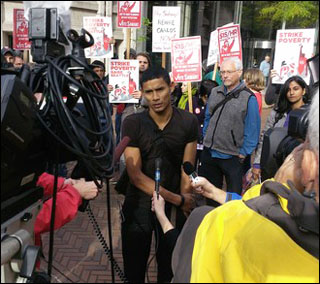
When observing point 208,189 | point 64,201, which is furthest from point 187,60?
point 64,201

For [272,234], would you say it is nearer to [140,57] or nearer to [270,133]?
[270,133]

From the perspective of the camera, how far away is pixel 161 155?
7.66ft

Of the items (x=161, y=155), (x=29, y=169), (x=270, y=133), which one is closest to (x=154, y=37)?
(x=161, y=155)

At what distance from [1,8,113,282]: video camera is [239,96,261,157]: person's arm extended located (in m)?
2.72

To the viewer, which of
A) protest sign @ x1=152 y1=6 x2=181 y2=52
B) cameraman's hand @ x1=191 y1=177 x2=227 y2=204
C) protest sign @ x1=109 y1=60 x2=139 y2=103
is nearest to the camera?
cameraman's hand @ x1=191 y1=177 x2=227 y2=204

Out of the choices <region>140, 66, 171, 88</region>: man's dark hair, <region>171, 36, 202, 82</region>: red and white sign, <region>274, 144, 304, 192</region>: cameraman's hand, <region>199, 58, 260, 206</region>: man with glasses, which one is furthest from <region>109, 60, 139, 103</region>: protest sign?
<region>274, 144, 304, 192</region>: cameraman's hand

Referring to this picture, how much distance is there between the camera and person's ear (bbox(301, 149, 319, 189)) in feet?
2.72

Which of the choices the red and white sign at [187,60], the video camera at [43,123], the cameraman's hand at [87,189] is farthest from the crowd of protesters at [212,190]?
the cameraman's hand at [87,189]

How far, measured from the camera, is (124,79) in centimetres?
531

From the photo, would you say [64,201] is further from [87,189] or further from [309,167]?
[309,167]

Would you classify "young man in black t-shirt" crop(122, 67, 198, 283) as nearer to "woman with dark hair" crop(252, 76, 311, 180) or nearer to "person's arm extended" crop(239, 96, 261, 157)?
"person's arm extended" crop(239, 96, 261, 157)

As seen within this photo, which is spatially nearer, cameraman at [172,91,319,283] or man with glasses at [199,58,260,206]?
cameraman at [172,91,319,283]

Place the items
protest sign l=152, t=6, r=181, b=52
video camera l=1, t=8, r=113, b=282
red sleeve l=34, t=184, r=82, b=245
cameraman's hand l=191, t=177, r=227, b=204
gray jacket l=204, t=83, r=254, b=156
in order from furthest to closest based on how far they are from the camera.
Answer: protest sign l=152, t=6, r=181, b=52 < gray jacket l=204, t=83, r=254, b=156 < cameraman's hand l=191, t=177, r=227, b=204 < red sleeve l=34, t=184, r=82, b=245 < video camera l=1, t=8, r=113, b=282

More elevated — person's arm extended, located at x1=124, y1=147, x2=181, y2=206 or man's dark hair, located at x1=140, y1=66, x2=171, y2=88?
man's dark hair, located at x1=140, y1=66, x2=171, y2=88
